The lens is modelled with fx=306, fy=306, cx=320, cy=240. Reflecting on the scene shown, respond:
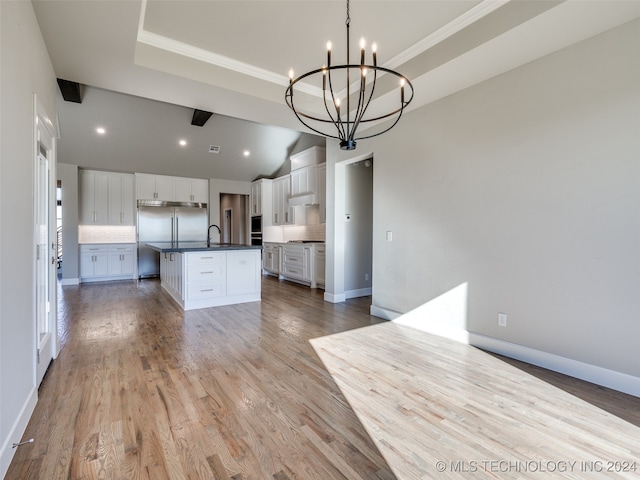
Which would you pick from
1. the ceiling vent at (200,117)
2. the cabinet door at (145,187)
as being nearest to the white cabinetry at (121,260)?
the cabinet door at (145,187)

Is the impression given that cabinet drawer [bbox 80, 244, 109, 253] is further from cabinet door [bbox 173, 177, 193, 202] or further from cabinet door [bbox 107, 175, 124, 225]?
cabinet door [bbox 173, 177, 193, 202]

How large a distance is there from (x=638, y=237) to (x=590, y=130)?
84 centimetres

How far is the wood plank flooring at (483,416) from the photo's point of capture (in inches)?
58.6

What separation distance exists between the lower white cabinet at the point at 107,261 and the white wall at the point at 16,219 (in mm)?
5680

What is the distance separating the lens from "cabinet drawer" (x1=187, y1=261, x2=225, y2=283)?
14.4 feet

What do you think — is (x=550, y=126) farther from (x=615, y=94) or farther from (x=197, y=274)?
(x=197, y=274)

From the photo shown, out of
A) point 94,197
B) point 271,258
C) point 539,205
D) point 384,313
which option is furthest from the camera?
point 271,258

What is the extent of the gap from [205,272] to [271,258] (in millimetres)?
3228

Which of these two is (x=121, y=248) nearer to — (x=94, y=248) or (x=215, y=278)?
(x=94, y=248)

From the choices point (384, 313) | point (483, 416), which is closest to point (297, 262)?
point (384, 313)

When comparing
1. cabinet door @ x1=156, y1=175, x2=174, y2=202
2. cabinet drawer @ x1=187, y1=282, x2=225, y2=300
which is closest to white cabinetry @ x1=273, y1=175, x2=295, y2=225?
cabinet door @ x1=156, y1=175, x2=174, y2=202

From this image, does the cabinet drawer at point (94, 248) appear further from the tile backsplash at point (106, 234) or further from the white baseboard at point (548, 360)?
the white baseboard at point (548, 360)

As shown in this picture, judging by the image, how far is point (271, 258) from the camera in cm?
767

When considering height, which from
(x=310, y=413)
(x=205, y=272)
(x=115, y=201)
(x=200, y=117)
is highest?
(x=200, y=117)
